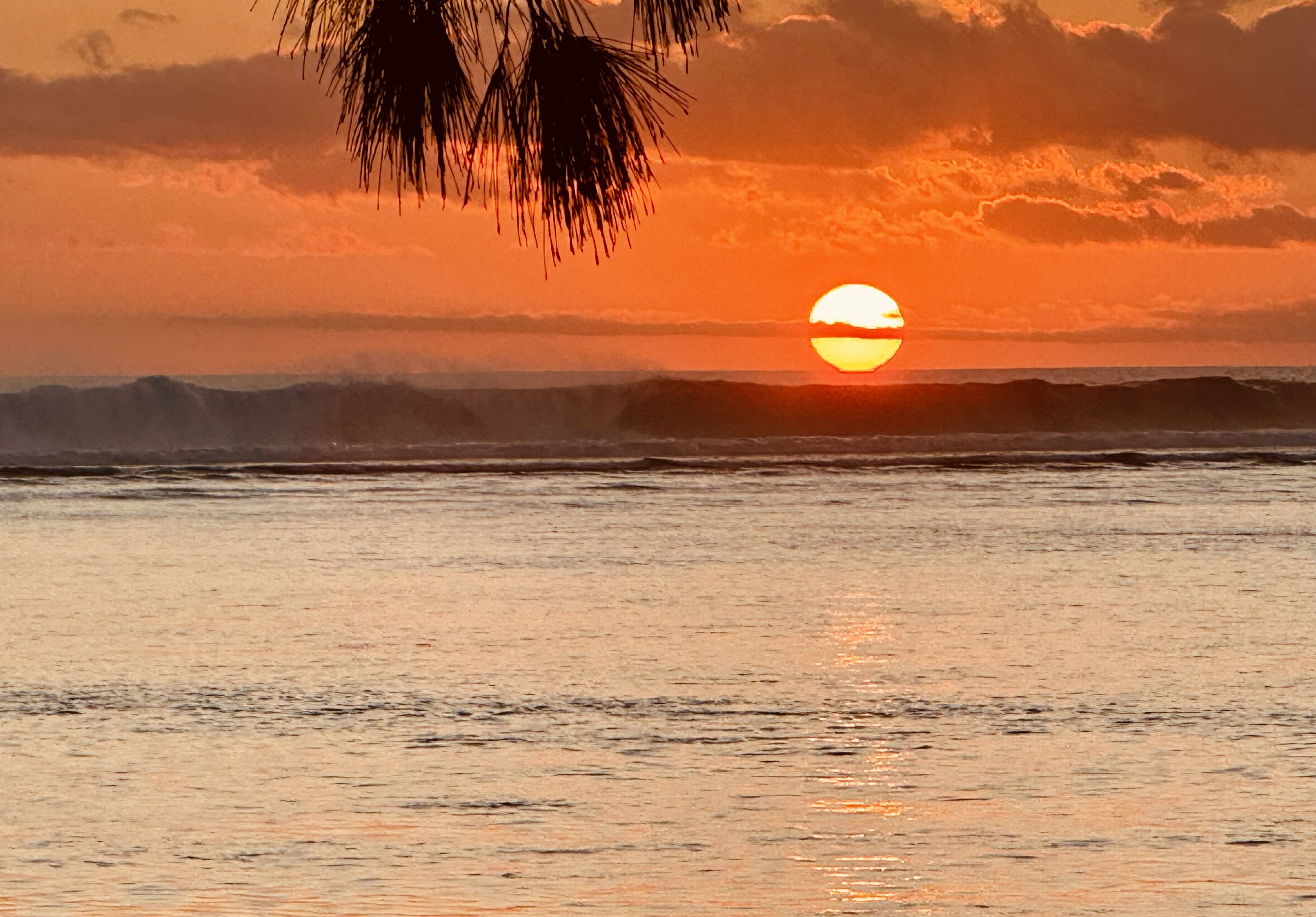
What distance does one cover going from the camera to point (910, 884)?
482 centimetres

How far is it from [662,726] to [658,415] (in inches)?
1388

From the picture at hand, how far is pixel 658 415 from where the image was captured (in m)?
41.9

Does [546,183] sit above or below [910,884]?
above

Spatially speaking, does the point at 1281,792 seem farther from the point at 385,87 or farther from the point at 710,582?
the point at 710,582

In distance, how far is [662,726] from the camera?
674cm

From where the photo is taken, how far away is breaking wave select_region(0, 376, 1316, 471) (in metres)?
37.0

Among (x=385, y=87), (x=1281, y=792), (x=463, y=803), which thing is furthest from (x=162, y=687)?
(x=1281, y=792)

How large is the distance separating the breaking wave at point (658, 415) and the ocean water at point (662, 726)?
61.7ft

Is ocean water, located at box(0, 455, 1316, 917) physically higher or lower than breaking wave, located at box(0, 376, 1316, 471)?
lower

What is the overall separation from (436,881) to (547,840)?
48 centimetres

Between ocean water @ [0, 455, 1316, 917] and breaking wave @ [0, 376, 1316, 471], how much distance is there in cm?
1881

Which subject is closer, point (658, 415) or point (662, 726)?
point (662, 726)

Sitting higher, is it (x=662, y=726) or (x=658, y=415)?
(x=658, y=415)

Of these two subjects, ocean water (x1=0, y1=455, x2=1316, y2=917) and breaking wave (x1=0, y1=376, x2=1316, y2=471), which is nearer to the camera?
ocean water (x1=0, y1=455, x2=1316, y2=917)
